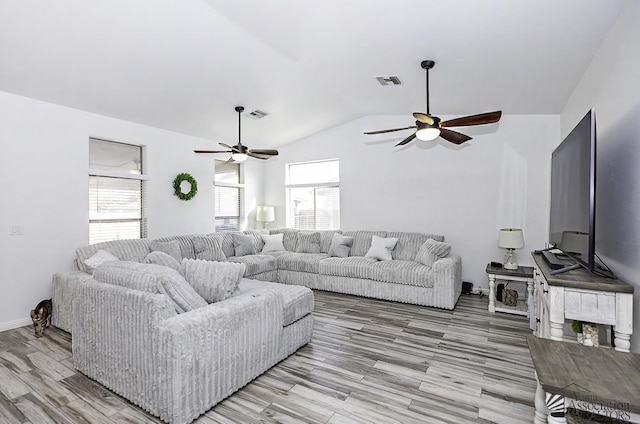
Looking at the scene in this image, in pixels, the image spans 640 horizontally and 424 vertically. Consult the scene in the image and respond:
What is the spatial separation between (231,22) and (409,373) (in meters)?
3.56

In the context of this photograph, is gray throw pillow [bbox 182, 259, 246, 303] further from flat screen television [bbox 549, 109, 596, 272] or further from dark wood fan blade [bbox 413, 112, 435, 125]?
flat screen television [bbox 549, 109, 596, 272]

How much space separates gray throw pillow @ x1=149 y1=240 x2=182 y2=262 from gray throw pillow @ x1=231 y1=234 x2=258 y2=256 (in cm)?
123

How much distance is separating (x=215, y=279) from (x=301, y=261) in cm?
305

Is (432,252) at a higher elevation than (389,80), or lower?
lower

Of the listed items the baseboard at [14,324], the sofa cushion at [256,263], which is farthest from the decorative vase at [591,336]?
the baseboard at [14,324]

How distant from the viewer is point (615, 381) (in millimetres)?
1321

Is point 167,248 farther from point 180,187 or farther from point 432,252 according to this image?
point 432,252

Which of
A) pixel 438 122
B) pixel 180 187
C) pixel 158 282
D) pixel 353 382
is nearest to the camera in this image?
pixel 158 282

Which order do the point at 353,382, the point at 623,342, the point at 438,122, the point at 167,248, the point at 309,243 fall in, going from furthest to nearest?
the point at 309,243 < the point at 167,248 < the point at 438,122 < the point at 353,382 < the point at 623,342

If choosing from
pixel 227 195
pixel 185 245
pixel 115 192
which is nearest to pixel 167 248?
pixel 185 245

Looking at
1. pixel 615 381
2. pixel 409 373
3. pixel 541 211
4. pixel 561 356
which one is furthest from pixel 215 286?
pixel 541 211

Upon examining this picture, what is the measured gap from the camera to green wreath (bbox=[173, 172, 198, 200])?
18.3 ft

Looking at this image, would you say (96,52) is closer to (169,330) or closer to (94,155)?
(94,155)

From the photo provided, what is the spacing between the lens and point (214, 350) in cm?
222
